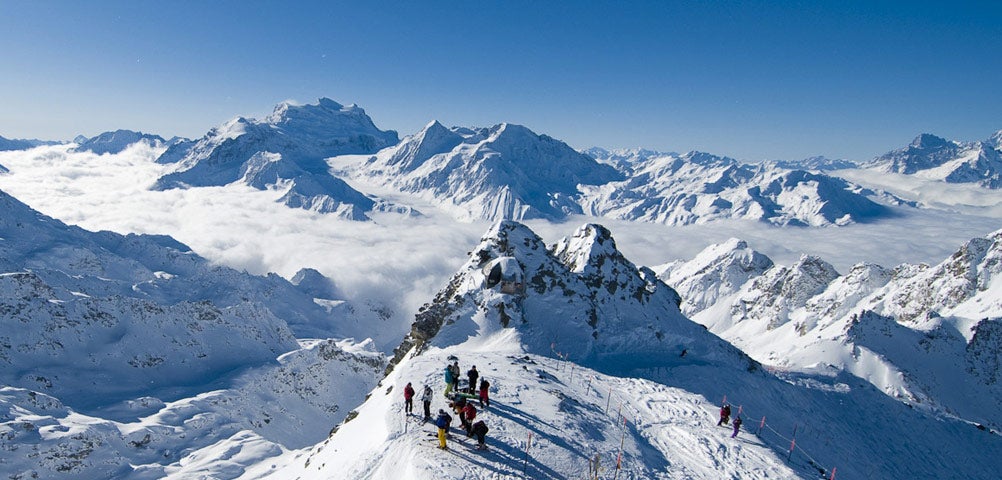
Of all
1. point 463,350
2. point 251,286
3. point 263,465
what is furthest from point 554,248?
point 251,286

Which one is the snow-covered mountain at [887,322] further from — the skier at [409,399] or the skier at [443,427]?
the skier at [443,427]

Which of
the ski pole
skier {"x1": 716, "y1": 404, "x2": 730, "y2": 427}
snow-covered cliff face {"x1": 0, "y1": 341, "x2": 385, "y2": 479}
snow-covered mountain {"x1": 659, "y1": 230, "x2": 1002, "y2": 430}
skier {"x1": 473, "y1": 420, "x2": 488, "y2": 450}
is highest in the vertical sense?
skier {"x1": 473, "y1": 420, "x2": 488, "y2": 450}

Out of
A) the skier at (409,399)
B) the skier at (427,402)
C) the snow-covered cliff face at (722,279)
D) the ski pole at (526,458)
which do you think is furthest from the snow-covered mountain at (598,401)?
the snow-covered cliff face at (722,279)

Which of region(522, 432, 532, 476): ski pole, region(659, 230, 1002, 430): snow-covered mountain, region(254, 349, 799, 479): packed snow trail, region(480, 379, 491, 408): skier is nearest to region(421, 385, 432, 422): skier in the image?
region(254, 349, 799, 479): packed snow trail

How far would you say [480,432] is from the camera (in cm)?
2033

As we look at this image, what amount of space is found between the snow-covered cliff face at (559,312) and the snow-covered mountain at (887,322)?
26275 mm

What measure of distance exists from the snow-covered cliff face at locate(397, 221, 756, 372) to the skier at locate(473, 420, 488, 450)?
2156cm

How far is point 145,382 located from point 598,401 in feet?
299

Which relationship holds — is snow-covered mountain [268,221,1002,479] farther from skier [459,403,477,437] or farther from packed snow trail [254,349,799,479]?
skier [459,403,477,437]

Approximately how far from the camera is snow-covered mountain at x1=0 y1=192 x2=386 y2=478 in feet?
200

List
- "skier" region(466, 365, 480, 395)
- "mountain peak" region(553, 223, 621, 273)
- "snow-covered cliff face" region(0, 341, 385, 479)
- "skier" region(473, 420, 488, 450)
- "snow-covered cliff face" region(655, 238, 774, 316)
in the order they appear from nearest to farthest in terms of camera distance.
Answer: "skier" region(473, 420, 488, 450) < "skier" region(466, 365, 480, 395) < "mountain peak" region(553, 223, 621, 273) < "snow-covered cliff face" region(0, 341, 385, 479) < "snow-covered cliff face" region(655, 238, 774, 316)

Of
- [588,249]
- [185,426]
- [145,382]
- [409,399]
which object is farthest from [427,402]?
[145,382]

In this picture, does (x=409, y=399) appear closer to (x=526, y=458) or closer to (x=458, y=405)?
(x=458, y=405)

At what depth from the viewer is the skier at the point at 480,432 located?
66.5ft
